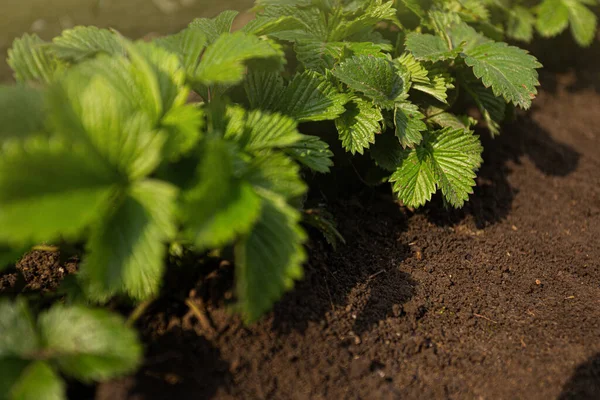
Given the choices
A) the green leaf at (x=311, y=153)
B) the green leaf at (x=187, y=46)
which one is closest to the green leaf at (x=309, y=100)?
the green leaf at (x=311, y=153)

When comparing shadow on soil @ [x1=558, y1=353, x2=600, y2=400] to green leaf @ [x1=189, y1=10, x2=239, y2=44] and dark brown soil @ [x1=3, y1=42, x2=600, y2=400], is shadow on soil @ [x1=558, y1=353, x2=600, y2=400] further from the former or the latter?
green leaf @ [x1=189, y1=10, x2=239, y2=44]

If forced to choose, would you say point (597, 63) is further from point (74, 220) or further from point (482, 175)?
point (74, 220)

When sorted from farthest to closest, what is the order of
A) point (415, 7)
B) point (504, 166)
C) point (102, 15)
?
point (102, 15), point (504, 166), point (415, 7)

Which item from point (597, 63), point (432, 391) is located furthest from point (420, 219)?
point (597, 63)

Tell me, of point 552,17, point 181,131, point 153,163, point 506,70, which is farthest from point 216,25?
point 552,17

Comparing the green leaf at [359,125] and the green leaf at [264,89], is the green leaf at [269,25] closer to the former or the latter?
the green leaf at [264,89]

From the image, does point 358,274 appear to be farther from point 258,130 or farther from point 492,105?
point 492,105

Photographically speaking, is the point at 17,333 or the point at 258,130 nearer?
the point at 17,333

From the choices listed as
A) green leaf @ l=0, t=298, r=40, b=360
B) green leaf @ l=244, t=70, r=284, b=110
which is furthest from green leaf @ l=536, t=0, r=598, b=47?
green leaf @ l=0, t=298, r=40, b=360
